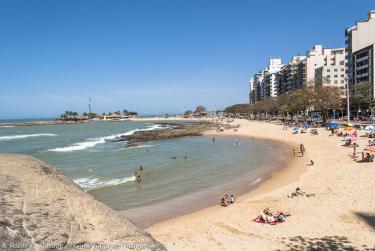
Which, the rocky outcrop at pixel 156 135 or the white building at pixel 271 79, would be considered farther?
the white building at pixel 271 79

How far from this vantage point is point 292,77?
14112cm

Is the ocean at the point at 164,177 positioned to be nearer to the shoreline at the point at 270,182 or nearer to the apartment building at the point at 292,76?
the shoreline at the point at 270,182

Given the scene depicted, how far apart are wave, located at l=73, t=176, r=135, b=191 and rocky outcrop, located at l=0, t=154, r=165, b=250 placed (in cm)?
2275

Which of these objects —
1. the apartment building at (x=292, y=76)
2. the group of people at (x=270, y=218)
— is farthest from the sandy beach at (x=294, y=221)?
the apartment building at (x=292, y=76)

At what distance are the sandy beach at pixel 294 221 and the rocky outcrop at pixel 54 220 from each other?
9927 millimetres

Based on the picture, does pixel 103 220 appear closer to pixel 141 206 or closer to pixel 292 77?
pixel 141 206

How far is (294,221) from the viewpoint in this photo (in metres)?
15.2

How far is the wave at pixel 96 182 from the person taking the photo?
86.3 feet

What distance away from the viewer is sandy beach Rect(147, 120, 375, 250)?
12.8m

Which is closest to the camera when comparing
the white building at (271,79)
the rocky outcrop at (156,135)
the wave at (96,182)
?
the wave at (96,182)

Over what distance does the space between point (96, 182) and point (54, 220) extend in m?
25.8

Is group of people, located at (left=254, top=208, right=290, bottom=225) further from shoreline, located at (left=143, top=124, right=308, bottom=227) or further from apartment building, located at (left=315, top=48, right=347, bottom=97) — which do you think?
apartment building, located at (left=315, top=48, right=347, bottom=97)

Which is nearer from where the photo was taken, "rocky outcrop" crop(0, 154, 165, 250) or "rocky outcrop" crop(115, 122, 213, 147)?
"rocky outcrop" crop(0, 154, 165, 250)

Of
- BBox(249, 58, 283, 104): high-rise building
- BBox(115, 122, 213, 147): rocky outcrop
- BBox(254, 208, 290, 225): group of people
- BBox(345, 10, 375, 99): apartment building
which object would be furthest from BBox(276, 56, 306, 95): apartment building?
BBox(254, 208, 290, 225): group of people
